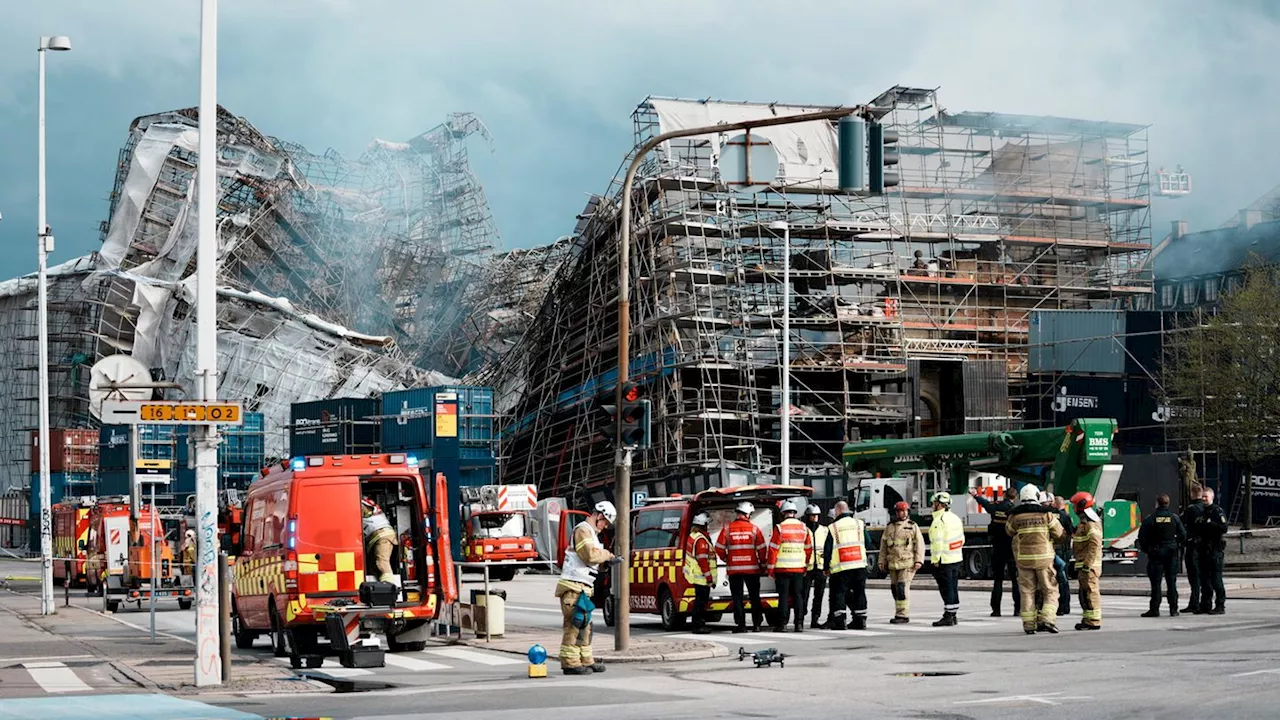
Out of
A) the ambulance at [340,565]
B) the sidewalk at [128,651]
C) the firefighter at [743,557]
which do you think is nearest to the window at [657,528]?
the firefighter at [743,557]

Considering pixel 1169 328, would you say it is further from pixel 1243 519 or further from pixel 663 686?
pixel 663 686

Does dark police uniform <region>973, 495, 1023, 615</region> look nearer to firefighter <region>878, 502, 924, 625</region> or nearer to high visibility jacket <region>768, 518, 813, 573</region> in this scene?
firefighter <region>878, 502, 924, 625</region>

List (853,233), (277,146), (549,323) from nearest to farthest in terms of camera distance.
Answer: (853,233) < (549,323) < (277,146)

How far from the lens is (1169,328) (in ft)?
182

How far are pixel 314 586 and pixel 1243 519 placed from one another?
42212 millimetres

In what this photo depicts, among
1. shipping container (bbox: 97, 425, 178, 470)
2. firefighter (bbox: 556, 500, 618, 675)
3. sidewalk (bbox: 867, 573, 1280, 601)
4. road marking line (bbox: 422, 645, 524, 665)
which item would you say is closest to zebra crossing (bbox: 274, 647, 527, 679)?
road marking line (bbox: 422, 645, 524, 665)

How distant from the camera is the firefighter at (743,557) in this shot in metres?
20.9

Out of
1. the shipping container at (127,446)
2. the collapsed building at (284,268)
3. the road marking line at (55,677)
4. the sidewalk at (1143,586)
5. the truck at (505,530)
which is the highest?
the collapsed building at (284,268)

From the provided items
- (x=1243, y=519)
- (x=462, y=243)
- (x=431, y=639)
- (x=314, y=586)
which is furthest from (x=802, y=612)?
(x=462, y=243)

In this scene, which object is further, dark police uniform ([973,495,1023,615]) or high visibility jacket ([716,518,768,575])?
dark police uniform ([973,495,1023,615])

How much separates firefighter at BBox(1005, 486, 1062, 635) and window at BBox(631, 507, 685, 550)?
5.05 m

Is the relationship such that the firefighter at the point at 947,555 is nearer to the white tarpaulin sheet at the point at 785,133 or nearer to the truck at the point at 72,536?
the truck at the point at 72,536

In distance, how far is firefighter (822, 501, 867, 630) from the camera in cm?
2167

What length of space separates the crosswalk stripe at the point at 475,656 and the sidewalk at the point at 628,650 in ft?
1.08
